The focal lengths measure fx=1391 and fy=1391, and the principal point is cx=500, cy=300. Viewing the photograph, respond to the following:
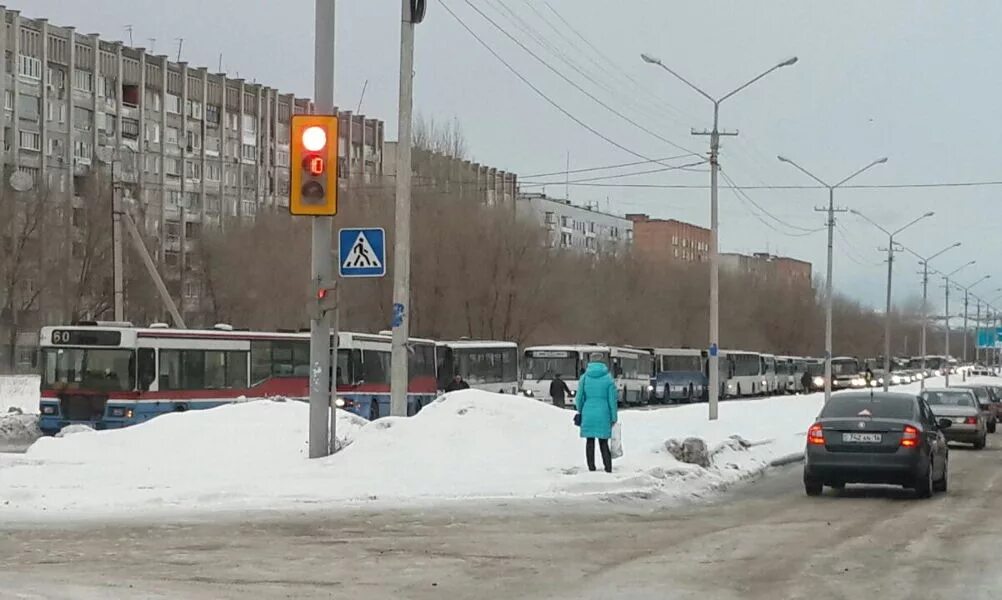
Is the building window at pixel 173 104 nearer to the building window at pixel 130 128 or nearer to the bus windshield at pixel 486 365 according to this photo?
the building window at pixel 130 128

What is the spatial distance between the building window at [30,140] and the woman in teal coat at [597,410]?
73893 mm

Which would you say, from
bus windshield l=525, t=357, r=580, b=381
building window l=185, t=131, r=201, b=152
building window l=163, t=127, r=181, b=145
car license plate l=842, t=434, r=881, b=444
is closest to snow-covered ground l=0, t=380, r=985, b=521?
car license plate l=842, t=434, r=881, b=444

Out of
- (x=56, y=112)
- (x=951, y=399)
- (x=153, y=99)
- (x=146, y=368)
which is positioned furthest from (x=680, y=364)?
(x=146, y=368)

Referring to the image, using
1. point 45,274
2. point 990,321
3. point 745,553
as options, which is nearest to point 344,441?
point 745,553

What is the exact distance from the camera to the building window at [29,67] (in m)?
85.3

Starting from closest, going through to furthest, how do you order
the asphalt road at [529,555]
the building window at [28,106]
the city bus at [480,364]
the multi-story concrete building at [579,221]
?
the asphalt road at [529,555] < the city bus at [480,364] < the building window at [28,106] < the multi-story concrete building at [579,221]

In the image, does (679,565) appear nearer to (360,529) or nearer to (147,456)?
(360,529)

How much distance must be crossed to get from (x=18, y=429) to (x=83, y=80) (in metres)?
60.9

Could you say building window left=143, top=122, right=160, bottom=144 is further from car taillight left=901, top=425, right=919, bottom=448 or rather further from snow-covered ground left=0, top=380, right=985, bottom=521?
car taillight left=901, top=425, right=919, bottom=448

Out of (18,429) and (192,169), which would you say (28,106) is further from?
(18,429)

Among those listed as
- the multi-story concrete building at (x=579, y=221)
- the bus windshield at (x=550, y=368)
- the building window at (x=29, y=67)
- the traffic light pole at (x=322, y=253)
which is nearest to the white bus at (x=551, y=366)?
the bus windshield at (x=550, y=368)

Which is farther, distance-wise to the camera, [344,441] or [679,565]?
[344,441]

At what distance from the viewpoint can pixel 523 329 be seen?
228 feet

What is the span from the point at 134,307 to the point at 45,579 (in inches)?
2285
